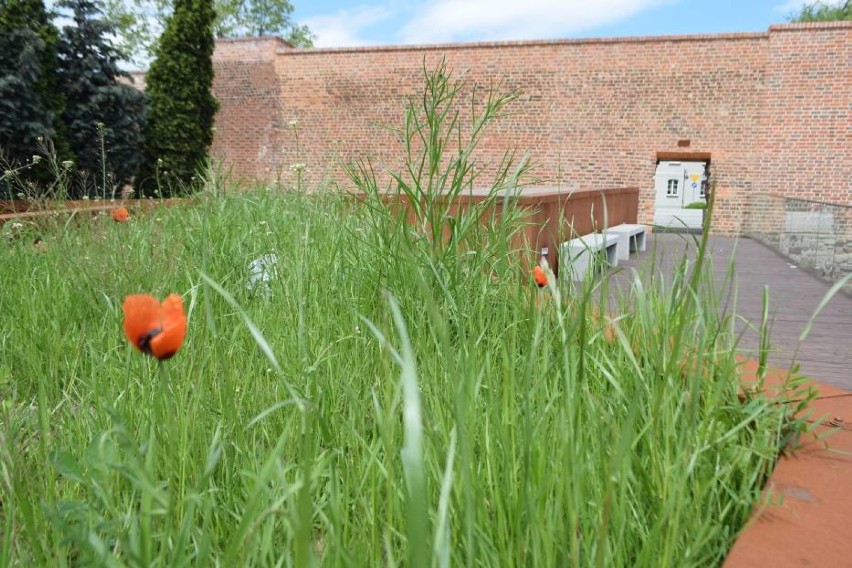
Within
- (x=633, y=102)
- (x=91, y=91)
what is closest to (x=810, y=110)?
(x=633, y=102)

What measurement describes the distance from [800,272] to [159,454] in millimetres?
7443

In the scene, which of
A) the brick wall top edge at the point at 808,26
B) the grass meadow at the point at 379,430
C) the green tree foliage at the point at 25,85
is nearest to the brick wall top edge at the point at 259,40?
the green tree foliage at the point at 25,85

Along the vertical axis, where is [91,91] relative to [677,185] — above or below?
above

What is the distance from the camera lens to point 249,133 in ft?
51.0

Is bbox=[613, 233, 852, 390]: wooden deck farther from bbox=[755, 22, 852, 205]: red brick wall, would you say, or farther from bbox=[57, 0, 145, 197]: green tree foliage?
bbox=[57, 0, 145, 197]: green tree foliage

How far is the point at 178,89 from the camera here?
1141 cm

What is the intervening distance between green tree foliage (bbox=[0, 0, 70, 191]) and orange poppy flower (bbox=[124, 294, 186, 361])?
27.5 feet

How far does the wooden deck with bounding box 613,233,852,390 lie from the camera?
246 cm

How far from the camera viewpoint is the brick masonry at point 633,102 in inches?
488

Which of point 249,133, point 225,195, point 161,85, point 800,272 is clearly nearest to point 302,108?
point 249,133

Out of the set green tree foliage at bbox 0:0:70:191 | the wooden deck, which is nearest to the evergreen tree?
green tree foliage at bbox 0:0:70:191

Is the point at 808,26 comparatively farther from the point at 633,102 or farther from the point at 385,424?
the point at 385,424

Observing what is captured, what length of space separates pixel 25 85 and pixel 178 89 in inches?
141

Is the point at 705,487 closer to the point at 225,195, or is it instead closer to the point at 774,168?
the point at 225,195
